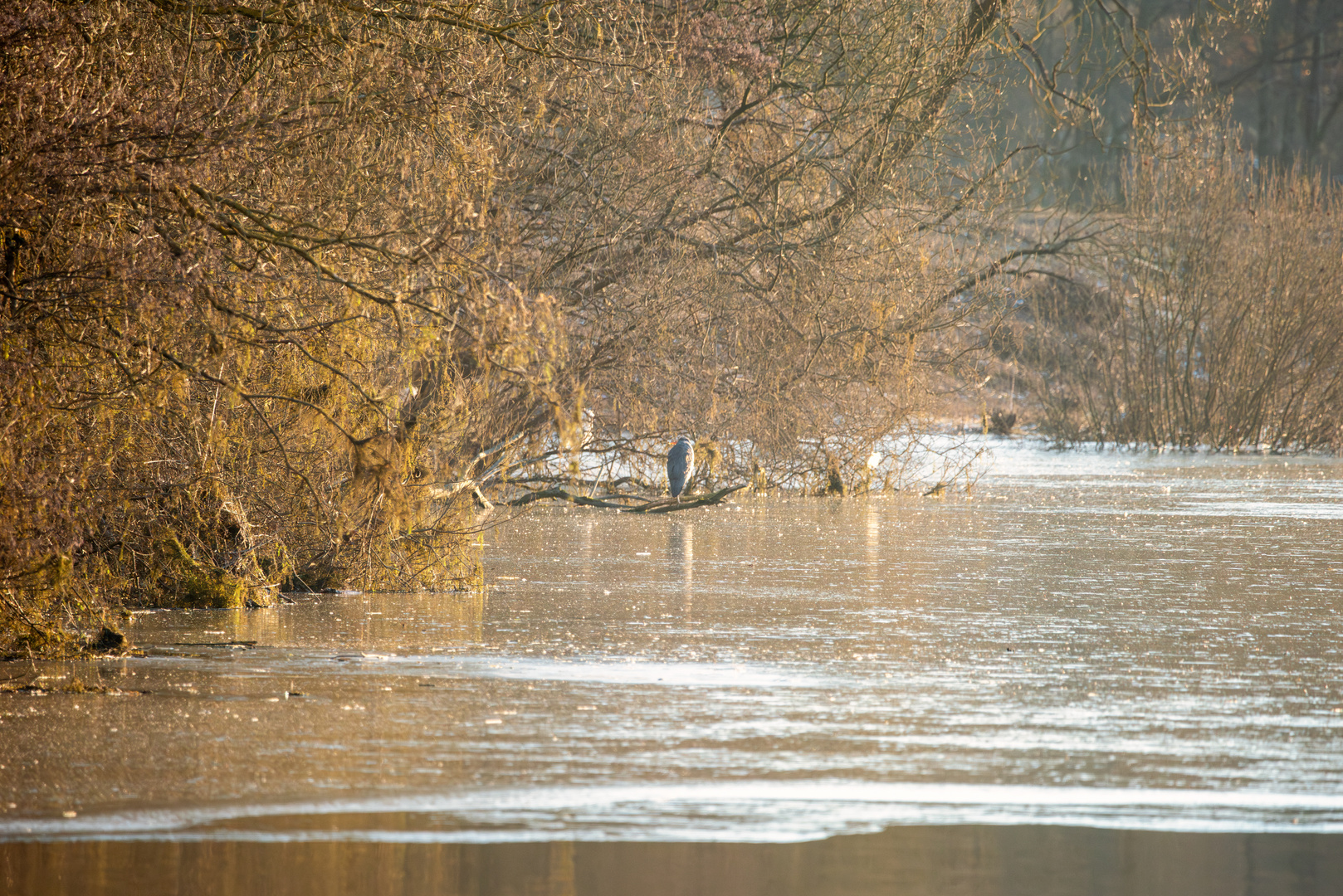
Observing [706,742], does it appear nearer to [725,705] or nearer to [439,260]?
[725,705]

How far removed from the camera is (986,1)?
17.2 meters

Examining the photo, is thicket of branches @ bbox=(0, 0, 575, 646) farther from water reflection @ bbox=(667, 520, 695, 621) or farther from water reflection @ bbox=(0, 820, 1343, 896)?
water reflection @ bbox=(0, 820, 1343, 896)

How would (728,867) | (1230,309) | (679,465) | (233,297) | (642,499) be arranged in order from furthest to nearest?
(1230,309)
(642,499)
(679,465)
(233,297)
(728,867)

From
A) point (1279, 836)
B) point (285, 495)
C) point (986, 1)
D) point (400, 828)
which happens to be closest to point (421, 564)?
point (285, 495)

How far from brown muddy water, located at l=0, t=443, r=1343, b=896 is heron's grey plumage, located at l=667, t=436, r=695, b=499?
531 centimetres

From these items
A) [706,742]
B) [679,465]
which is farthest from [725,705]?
[679,465]

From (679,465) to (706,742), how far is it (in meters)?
10.4

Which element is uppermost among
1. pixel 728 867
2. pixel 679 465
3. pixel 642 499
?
pixel 679 465

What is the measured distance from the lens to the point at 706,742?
5961 millimetres

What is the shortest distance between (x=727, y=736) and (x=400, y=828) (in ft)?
4.73

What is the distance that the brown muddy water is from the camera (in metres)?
4.68

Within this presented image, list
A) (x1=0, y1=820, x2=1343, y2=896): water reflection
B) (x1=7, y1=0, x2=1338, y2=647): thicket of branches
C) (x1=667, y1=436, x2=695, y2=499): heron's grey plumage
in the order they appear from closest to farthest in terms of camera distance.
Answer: (x1=0, y1=820, x2=1343, y2=896): water reflection
(x1=7, y1=0, x2=1338, y2=647): thicket of branches
(x1=667, y1=436, x2=695, y2=499): heron's grey plumage

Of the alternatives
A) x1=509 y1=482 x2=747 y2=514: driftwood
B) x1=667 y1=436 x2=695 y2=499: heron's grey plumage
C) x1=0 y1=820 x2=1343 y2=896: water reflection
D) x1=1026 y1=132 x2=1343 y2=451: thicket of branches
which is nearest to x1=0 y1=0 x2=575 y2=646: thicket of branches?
x1=0 y1=820 x2=1343 y2=896: water reflection

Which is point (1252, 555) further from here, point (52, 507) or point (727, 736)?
point (52, 507)
